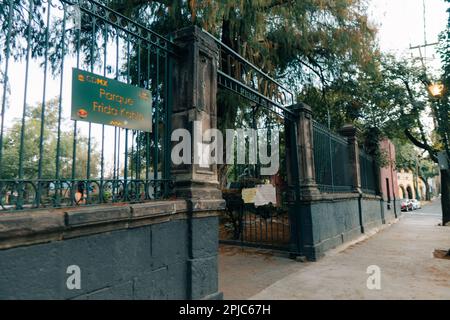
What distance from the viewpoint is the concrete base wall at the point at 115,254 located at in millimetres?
2225

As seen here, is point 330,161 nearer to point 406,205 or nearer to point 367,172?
point 367,172

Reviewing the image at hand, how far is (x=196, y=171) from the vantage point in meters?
3.93

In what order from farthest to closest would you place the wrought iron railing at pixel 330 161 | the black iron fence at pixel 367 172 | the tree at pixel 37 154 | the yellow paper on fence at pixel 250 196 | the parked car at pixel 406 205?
the parked car at pixel 406 205 → the black iron fence at pixel 367 172 → the wrought iron railing at pixel 330 161 → the yellow paper on fence at pixel 250 196 → the tree at pixel 37 154

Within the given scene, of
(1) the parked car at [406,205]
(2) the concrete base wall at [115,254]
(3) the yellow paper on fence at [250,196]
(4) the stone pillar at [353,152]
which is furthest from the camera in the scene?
(1) the parked car at [406,205]

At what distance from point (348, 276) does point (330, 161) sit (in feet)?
14.8

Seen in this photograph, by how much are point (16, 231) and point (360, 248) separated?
27.9ft

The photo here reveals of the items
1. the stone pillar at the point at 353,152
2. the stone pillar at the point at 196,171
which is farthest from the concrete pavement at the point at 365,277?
the stone pillar at the point at 353,152

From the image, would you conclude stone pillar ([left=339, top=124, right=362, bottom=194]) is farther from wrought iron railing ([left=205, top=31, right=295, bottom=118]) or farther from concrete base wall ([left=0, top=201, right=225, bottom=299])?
concrete base wall ([left=0, top=201, right=225, bottom=299])

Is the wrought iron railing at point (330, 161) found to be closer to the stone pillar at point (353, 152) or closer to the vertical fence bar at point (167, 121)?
the stone pillar at point (353, 152)

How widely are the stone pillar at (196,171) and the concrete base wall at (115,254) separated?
0.8 inches

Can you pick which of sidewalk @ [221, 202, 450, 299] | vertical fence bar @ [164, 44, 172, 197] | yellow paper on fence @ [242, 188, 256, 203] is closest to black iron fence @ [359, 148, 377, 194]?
sidewalk @ [221, 202, 450, 299]

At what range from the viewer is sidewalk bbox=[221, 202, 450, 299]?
4535 millimetres

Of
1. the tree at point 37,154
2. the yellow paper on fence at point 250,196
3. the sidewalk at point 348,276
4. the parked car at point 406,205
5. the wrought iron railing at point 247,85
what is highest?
the wrought iron railing at point 247,85

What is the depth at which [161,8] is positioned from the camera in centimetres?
876
